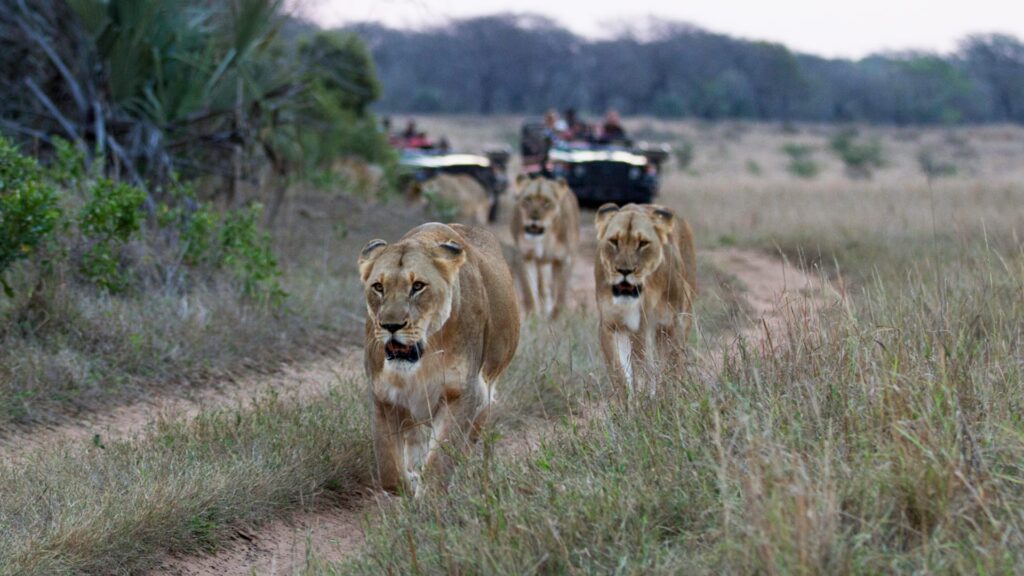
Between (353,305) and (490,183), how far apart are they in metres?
10.2

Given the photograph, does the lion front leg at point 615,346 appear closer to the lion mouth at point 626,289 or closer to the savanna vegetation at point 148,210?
the lion mouth at point 626,289

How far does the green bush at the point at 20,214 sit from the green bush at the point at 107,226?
1.80ft

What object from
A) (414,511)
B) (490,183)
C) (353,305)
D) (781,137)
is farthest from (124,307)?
(781,137)

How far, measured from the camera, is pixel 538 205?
1191 centimetres

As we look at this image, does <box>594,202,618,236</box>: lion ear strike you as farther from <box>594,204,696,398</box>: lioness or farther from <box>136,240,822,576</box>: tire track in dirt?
<box>136,240,822,576</box>: tire track in dirt

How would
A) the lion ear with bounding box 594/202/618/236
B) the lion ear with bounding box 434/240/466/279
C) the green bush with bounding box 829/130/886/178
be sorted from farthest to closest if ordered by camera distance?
1. the green bush with bounding box 829/130/886/178
2. the lion ear with bounding box 594/202/618/236
3. the lion ear with bounding box 434/240/466/279

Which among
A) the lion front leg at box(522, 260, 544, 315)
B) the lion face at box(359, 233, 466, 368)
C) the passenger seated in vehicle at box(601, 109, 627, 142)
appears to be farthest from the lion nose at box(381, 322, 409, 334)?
the passenger seated in vehicle at box(601, 109, 627, 142)

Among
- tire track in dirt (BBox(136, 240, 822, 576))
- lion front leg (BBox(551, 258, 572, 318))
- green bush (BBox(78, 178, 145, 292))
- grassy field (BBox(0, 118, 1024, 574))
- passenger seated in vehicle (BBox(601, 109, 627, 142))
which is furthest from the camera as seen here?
passenger seated in vehicle (BBox(601, 109, 627, 142))

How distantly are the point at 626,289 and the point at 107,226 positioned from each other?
3.73 m

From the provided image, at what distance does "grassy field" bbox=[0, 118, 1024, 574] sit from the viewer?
365 cm

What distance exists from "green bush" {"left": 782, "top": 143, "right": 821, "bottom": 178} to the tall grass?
35.5 metres

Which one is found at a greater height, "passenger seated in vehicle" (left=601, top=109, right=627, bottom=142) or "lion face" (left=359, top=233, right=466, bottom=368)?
"lion face" (left=359, top=233, right=466, bottom=368)

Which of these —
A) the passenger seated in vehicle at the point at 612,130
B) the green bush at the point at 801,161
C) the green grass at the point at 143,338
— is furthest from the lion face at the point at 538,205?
the green bush at the point at 801,161

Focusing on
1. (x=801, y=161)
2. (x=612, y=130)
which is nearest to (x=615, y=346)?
(x=612, y=130)
